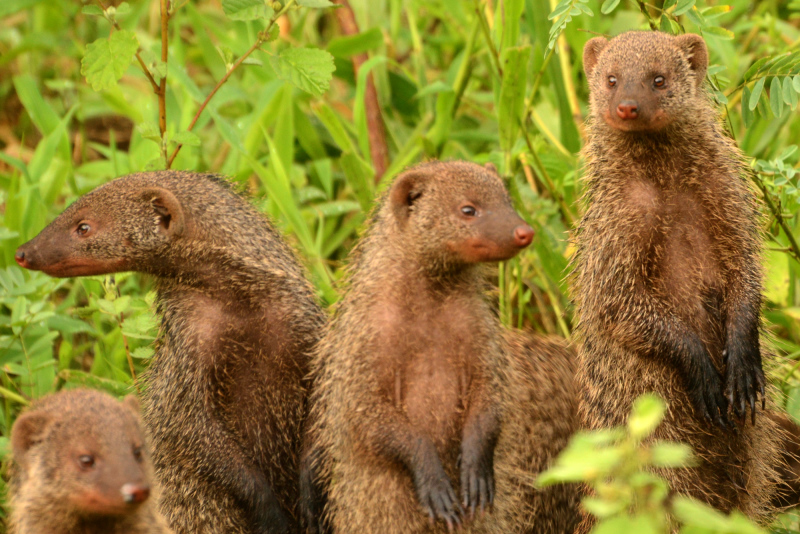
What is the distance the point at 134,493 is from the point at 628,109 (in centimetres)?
167

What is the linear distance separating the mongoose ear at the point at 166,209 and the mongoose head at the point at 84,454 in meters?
0.70

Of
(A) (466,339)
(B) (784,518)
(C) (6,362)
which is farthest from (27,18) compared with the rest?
(B) (784,518)

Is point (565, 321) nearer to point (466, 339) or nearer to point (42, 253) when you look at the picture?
point (466, 339)

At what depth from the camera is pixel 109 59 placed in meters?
3.35

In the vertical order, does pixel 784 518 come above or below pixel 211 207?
below

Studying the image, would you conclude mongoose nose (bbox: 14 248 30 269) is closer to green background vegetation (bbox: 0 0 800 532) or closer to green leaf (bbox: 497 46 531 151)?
green background vegetation (bbox: 0 0 800 532)

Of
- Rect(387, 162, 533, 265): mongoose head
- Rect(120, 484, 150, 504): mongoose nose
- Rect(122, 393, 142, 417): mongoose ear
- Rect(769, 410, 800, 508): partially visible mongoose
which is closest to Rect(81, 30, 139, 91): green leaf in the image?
Rect(387, 162, 533, 265): mongoose head

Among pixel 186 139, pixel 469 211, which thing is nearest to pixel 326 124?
pixel 186 139

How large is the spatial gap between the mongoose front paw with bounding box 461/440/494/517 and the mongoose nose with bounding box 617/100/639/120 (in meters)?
1.04

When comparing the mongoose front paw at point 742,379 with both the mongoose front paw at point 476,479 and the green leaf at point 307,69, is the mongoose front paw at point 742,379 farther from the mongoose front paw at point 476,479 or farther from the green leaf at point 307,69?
the green leaf at point 307,69

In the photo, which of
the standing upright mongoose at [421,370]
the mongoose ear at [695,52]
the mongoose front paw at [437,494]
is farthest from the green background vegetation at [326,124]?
the mongoose front paw at [437,494]

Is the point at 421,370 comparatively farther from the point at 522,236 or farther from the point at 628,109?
the point at 628,109

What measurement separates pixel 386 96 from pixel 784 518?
2869mm

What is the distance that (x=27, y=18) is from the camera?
613cm
